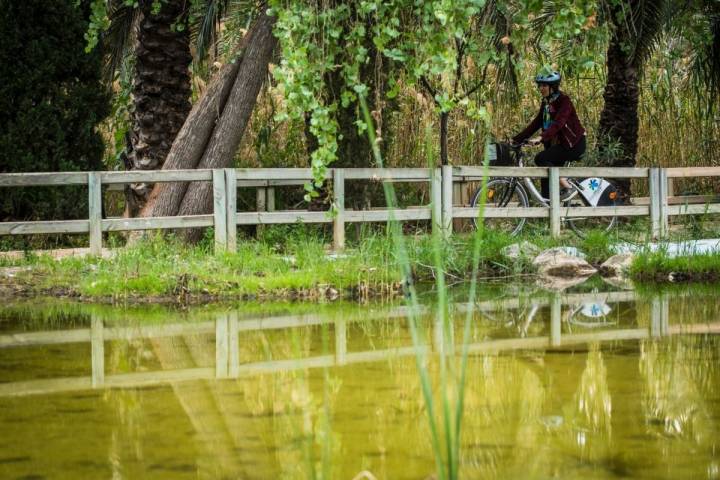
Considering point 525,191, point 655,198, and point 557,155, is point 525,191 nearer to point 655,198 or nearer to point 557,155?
point 557,155

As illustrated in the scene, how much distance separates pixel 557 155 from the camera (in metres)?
14.4

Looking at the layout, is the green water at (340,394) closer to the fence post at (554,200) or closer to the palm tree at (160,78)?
the fence post at (554,200)

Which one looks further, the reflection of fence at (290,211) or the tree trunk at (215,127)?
the tree trunk at (215,127)

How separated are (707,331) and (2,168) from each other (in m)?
8.06

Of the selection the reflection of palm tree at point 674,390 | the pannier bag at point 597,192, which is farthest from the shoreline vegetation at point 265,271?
the reflection of palm tree at point 674,390

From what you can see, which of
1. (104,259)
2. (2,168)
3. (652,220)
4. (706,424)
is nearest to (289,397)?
(706,424)

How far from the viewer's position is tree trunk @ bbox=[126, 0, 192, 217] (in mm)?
13555

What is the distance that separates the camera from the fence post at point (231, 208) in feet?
38.9

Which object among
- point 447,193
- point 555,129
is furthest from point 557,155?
point 447,193

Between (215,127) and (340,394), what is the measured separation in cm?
804

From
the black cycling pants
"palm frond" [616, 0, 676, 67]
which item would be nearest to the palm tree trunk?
the black cycling pants

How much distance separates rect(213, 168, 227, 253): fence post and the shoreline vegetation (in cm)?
21

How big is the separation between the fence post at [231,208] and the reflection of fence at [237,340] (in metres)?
3.03

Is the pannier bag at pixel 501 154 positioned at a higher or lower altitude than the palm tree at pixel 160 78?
lower
